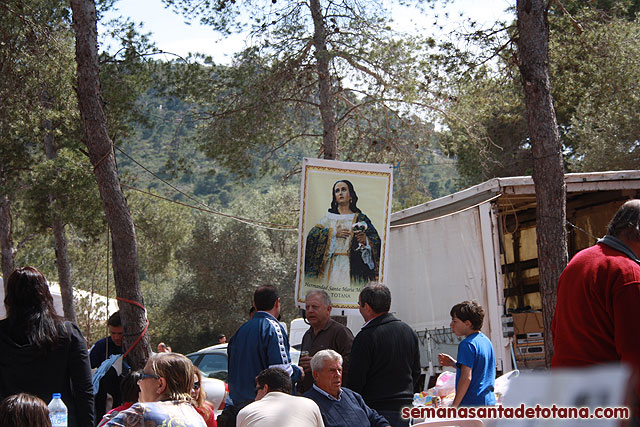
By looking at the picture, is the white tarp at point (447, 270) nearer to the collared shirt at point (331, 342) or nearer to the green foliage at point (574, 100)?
the green foliage at point (574, 100)

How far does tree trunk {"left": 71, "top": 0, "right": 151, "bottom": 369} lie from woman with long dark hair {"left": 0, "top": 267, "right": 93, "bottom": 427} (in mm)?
2235

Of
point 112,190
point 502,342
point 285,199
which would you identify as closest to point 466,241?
point 502,342

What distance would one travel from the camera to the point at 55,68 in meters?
11.4

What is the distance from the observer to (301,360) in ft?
19.5

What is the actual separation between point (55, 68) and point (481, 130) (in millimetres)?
7630

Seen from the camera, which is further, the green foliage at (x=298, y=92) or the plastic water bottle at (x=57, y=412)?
the green foliage at (x=298, y=92)

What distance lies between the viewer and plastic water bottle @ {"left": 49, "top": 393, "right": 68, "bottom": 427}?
3.89 m

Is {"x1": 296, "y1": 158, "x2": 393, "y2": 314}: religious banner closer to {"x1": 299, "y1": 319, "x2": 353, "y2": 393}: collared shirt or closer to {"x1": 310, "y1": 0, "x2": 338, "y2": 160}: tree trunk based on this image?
{"x1": 299, "y1": 319, "x2": 353, "y2": 393}: collared shirt

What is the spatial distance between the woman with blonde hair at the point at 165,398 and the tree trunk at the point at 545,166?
4892 millimetres

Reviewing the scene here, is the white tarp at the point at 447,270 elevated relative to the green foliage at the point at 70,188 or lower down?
lower down

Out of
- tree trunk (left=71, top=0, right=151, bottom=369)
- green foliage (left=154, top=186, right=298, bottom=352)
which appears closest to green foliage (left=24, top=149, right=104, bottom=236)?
tree trunk (left=71, top=0, right=151, bottom=369)

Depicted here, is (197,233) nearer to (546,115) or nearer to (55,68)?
(55,68)

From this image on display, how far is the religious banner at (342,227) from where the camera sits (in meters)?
8.48

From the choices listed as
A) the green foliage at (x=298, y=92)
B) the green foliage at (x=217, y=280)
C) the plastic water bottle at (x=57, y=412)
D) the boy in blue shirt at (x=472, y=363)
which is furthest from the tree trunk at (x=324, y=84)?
the green foliage at (x=217, y=280)
